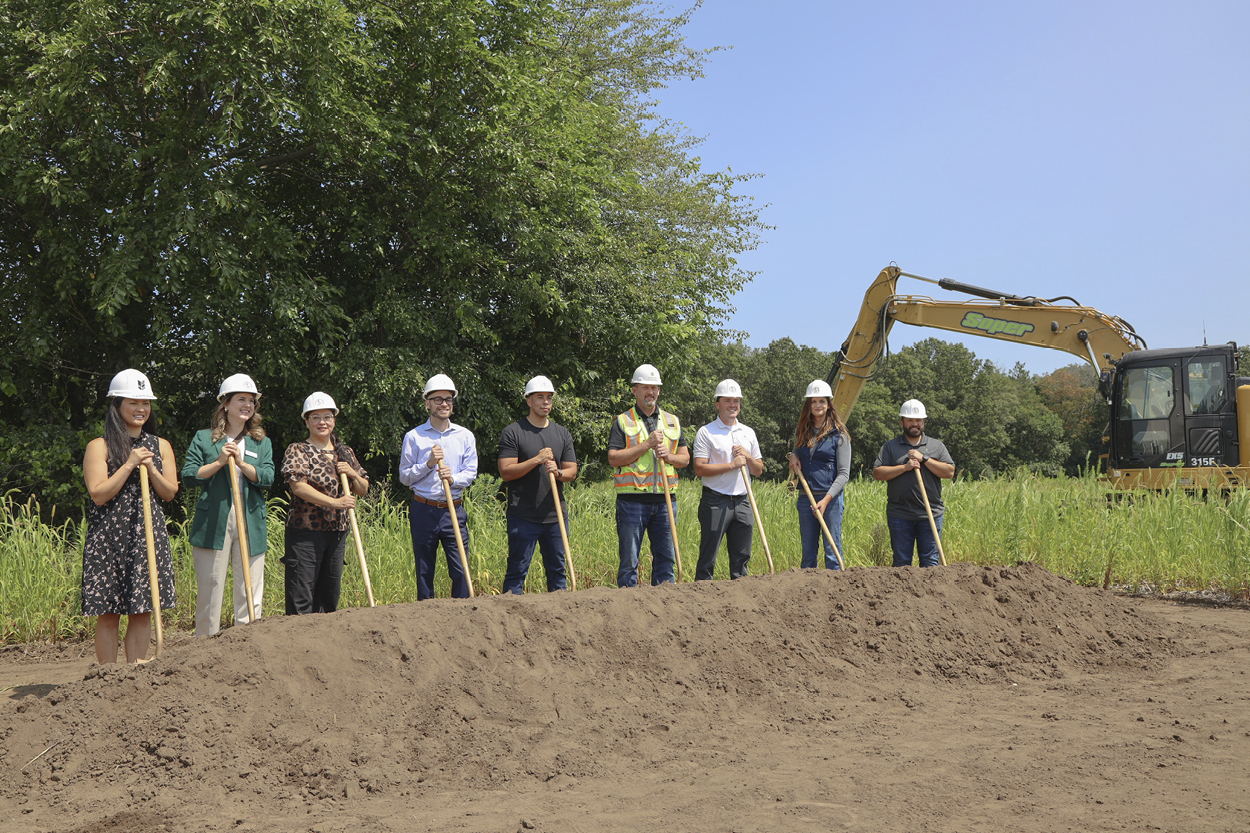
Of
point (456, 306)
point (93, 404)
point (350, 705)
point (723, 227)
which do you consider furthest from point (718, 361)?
point (350, 705)

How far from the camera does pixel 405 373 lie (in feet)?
35.4

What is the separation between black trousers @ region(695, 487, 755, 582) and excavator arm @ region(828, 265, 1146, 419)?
6522 millimetres

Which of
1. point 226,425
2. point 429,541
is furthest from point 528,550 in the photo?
point 226,425

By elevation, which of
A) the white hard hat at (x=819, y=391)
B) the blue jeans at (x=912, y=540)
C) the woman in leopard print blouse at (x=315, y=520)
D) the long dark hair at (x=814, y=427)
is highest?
A: the white hard hat at (x=819, y=391)

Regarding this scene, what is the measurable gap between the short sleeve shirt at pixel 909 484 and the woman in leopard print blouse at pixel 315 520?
3964mm

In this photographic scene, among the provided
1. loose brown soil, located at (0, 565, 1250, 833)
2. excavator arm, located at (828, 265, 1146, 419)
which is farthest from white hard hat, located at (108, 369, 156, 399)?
excavator arm, located at (828, 265, 1146, 419)

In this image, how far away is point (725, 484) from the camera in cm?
612

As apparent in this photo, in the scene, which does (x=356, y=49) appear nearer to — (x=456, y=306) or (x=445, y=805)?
(x=456, y=306)

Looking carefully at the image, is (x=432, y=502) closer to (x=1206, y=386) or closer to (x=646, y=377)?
(x=646, y=377)

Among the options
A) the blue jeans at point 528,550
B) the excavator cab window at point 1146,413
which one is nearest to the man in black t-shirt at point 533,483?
the blue jeans at point 528,550

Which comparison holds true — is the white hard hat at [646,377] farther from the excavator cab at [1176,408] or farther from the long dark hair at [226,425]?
the excavator cab at [1176,408]

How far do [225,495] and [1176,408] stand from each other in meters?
10.3

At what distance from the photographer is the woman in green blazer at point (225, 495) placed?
4824 mm

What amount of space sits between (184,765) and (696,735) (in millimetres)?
2274
